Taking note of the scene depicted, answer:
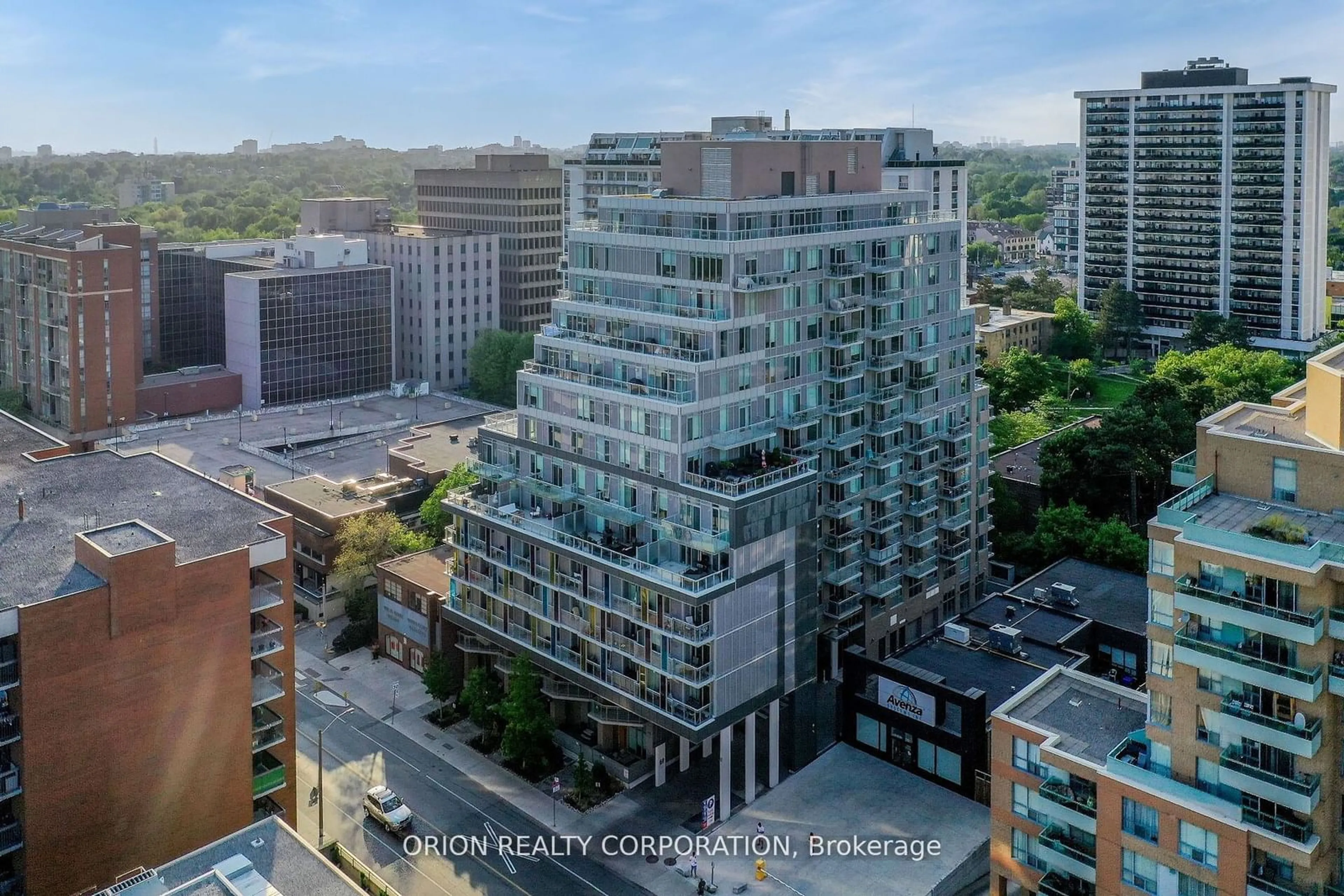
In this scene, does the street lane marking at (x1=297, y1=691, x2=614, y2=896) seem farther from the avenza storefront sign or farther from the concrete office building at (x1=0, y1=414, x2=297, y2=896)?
the avenza storefront sign

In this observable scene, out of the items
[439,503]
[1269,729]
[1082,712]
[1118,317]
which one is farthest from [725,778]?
[1118,317]

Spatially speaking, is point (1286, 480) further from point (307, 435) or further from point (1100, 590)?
point (307, 435)

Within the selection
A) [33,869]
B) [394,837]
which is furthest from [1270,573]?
[33,869]

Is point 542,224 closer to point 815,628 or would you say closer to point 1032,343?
point 1032,343

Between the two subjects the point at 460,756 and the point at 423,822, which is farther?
the point at 460,756

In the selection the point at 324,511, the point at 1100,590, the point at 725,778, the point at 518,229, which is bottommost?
the point at 725,778

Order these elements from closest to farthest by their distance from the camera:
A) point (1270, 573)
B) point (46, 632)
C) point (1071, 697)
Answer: point (1270, 573), point (46, 632), point (1071, 697)
